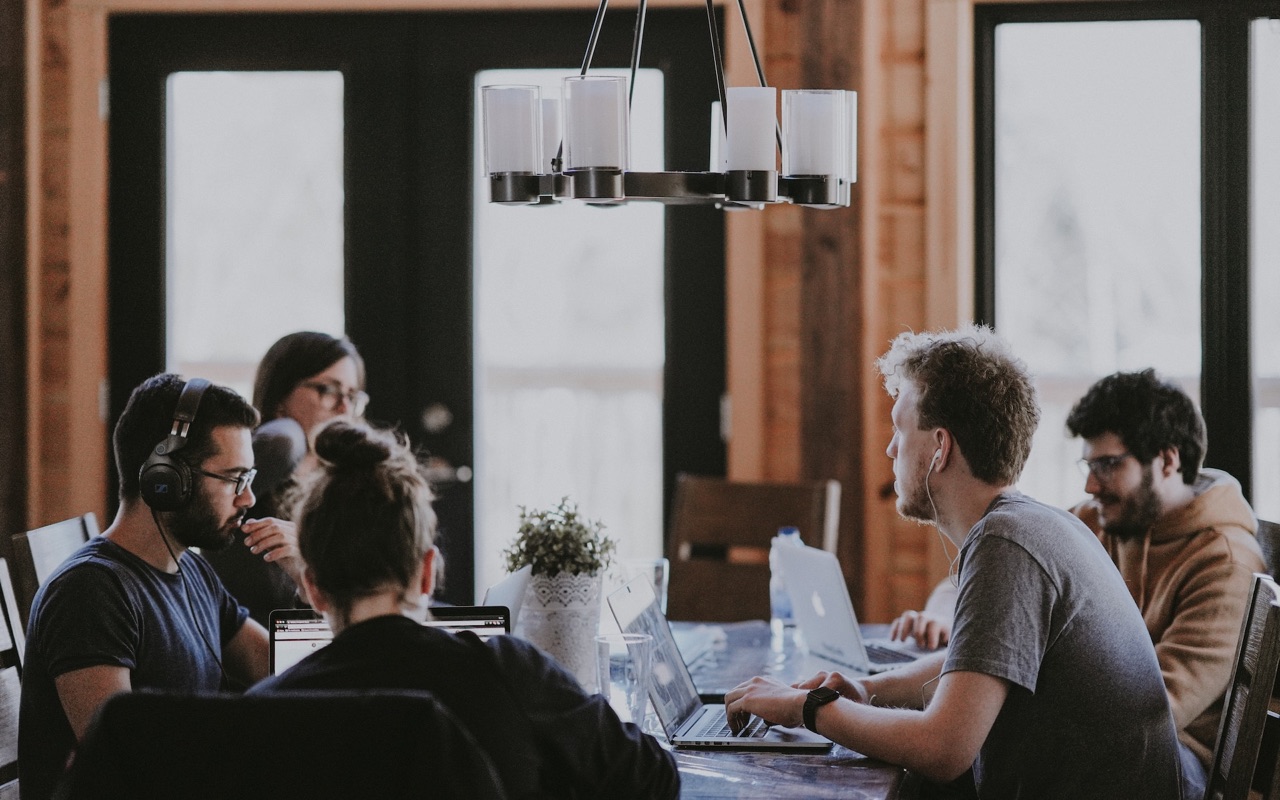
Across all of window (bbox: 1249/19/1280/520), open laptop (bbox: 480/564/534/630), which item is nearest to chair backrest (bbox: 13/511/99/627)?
open laptop (bbox: 480/564/534/630)

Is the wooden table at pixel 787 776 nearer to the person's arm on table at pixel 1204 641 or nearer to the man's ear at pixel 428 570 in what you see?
the man's ear at pixel 428 570

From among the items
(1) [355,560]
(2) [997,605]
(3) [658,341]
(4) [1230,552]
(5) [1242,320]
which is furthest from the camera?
(3) [658,341]

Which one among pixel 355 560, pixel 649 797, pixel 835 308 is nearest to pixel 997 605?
pixel 649 797

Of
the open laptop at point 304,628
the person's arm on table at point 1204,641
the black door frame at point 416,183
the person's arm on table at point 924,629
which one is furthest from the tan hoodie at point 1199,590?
the black door frame at point 416,183

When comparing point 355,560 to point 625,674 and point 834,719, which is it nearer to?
point 834,719

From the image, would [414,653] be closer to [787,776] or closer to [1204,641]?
[787,776]

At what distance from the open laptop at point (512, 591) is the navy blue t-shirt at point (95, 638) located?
0.45 m

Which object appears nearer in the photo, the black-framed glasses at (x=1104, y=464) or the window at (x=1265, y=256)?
the black-framed glasses at (x=1104, y=464)

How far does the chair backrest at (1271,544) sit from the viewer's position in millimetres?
2475

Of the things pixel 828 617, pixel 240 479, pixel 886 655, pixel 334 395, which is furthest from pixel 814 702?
pixel 334 395

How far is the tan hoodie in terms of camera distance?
229cm

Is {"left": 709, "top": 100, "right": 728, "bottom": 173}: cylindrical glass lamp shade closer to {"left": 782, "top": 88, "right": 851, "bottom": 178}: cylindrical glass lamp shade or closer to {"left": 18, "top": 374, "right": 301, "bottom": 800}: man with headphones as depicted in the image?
{"left": 782, "top": 88, "right": 851, "bottom": 178}: cylindrical glass lamp shade

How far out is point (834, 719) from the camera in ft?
6.03

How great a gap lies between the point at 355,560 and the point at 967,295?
8.60 feet
